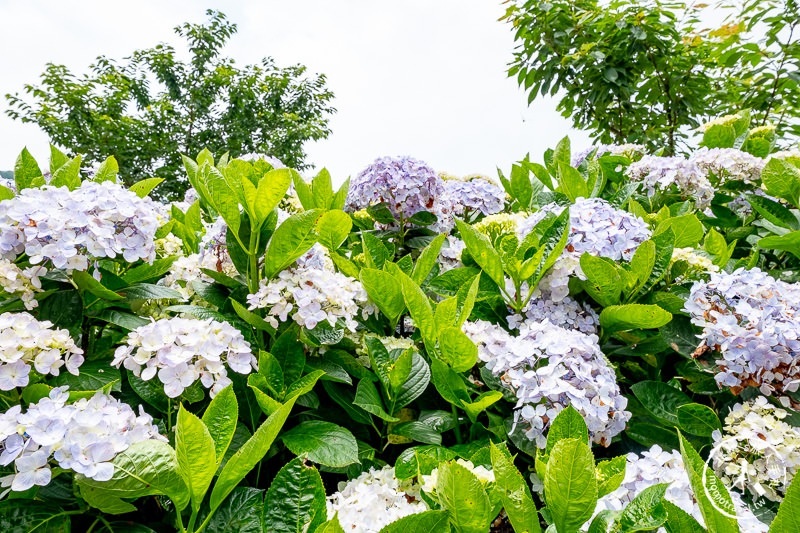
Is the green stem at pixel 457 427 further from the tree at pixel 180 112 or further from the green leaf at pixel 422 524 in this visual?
the tree at pixel 180 112

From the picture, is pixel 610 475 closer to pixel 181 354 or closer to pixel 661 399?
pixel 661 399

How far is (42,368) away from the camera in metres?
1.00

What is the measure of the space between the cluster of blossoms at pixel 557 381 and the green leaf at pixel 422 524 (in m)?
0.42

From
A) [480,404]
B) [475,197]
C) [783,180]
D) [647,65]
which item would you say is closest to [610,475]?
[480,404]

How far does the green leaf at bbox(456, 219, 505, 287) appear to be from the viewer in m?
1.44

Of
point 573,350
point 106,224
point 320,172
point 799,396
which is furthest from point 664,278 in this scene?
point 106,224

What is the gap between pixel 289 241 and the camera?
1.21 metres

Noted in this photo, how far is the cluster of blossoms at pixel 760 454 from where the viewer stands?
1.10 m

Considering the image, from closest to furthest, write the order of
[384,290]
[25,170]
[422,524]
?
[422,524]
[384,290]
[25,170]

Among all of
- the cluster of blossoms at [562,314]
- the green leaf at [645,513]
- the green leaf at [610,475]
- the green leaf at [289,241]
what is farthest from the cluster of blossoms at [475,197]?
the green leaf at [645,513]

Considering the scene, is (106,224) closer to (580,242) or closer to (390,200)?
(390,200)

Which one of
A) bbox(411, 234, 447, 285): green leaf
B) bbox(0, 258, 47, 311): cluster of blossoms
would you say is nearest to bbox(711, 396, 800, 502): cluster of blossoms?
bbox(411, 234, 447, 285): green leaf

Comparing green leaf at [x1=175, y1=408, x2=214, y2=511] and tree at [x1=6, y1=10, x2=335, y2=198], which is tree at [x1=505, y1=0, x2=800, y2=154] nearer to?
green leaf at [x1=175, y1=408, x2=214, y2=511]

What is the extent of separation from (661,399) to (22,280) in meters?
1.53
